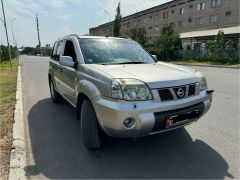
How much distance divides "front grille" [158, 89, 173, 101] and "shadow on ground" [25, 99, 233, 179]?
2.97ft

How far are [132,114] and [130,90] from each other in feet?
1.01

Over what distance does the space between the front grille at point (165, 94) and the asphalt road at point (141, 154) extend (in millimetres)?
905

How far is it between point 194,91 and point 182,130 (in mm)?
1197

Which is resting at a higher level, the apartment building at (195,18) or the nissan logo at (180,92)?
the apartment building at (195,18)

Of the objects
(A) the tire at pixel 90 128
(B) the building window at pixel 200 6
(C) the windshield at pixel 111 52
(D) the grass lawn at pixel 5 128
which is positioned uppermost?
(B) the building window at pixel 200 6

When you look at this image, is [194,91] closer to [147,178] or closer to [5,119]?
[147,178]

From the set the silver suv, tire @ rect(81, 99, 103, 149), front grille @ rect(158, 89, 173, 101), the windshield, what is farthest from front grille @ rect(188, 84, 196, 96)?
tire @ rect(81, 99, 103, 149)

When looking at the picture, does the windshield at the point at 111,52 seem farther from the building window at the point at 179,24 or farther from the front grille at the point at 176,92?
the building window at the point at 179,24

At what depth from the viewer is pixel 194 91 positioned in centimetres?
354

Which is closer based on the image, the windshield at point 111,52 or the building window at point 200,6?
the windshield at point 111,52

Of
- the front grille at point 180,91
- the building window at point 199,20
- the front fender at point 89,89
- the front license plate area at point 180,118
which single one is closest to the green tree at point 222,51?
the building window at point 199,20

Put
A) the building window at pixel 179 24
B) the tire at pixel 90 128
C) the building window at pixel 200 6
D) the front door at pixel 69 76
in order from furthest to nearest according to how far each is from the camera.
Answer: the building window at pixel 179 24 → the building window at pixel 200 6 → the front door at pixel 69 76 → the tire at pixel 90 128

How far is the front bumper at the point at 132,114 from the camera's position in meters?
3.00

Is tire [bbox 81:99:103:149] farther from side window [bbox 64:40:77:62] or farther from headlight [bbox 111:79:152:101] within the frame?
side window [bbox 64:40:77:62]
